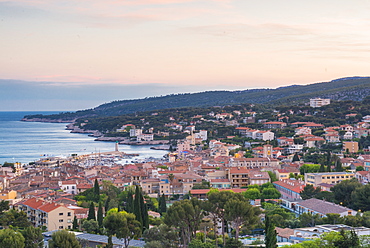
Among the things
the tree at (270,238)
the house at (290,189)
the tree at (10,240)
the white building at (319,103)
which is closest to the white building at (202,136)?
the white building at (319,103)

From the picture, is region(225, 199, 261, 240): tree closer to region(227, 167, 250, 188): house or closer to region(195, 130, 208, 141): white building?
region(227, 167, 250, 188): house

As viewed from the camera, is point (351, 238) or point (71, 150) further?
point (71, 150)

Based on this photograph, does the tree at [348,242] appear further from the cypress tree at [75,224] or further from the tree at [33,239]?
the cypress tree at [75,224]

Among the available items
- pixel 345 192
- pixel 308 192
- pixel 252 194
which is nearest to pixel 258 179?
pixel 252 194

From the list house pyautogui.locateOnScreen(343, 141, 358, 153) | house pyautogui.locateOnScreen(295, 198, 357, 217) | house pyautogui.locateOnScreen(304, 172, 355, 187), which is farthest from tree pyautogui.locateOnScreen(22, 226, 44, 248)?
house pyautogui.locateOnScreen(343, 141, 358, 153)

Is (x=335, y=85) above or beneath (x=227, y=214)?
above

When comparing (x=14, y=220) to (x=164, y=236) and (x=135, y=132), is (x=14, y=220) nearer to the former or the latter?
(x=164, y=236)

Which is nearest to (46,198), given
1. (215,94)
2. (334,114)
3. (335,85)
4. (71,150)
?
(71,150)

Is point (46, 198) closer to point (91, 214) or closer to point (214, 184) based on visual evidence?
point (91, 214)
